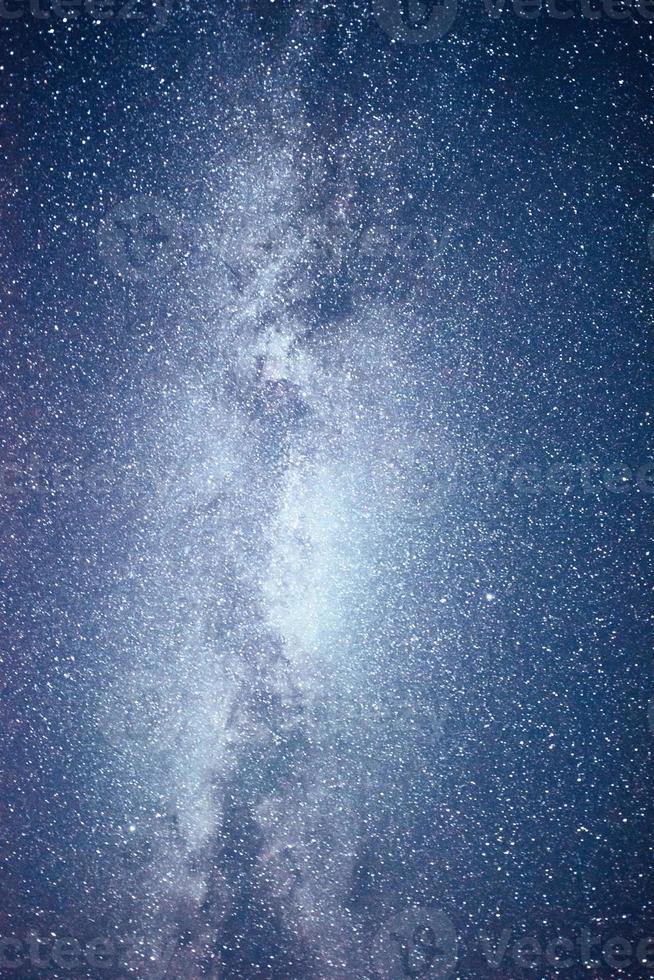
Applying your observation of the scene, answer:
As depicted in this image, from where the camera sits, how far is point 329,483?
80 cm

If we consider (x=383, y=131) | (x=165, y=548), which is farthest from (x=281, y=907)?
(x=383, y=131)

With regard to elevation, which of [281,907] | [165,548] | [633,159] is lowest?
[281,907]

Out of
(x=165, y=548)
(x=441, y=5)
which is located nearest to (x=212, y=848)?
(x=165, y=548)

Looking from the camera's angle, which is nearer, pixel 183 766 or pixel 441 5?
pixel 441 5

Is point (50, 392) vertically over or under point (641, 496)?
over

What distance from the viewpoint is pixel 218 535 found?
0.81 meters

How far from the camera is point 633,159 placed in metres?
0.75

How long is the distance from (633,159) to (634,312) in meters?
0.22

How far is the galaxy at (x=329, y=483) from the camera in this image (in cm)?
75

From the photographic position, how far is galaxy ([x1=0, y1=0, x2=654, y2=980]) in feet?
2.46

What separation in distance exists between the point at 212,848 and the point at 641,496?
2.98 ft

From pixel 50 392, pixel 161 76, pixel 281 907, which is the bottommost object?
pixel 281 907

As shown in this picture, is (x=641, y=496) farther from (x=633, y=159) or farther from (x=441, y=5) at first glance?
(x=441, y=5)

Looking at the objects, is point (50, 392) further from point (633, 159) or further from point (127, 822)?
point (633, 159)
